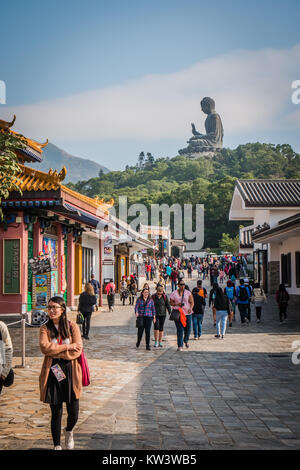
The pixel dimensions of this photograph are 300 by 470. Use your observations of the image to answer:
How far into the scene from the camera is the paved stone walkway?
627 cm

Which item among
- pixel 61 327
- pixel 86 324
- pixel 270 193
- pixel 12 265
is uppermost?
pixel 270 193

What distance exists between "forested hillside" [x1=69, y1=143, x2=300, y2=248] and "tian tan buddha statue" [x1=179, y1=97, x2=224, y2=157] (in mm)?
4226

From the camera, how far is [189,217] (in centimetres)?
9150

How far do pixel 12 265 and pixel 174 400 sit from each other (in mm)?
11435

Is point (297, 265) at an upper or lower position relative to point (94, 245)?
lower

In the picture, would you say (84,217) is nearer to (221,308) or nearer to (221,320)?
(221,320)

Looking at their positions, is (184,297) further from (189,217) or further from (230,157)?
(230,157)

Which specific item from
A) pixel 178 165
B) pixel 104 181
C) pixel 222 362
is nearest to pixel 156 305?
pixel 222 362

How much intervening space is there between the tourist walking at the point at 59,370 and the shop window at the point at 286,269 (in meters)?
23.2

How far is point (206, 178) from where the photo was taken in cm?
13012

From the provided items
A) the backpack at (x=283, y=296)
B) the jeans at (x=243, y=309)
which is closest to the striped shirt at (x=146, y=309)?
the jeans at (x=243, y=309)

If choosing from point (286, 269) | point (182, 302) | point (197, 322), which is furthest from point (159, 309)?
point (286, 269)

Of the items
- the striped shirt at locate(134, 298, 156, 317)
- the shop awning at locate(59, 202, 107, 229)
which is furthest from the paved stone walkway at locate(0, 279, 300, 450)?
the shop awning at locate(59, 202, 107, 229)

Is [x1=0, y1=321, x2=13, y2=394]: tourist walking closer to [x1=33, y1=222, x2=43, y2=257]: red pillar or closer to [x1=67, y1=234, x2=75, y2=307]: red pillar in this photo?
[x1=33, y1=222, x2=43, y2=257]: red pillar
